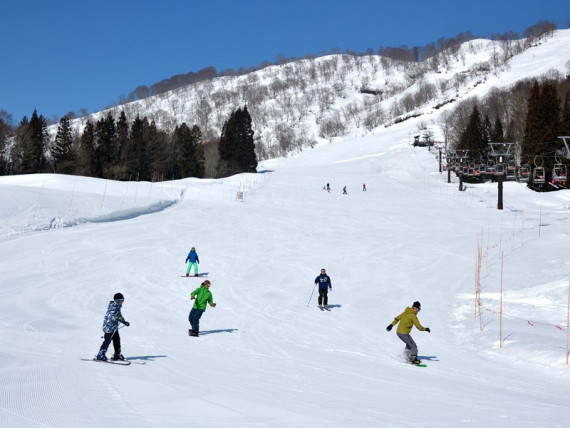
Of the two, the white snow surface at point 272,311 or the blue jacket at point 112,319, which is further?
the blue jacket at point 112,319

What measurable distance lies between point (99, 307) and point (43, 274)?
5.92 meters

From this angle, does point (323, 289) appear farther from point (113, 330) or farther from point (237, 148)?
point (237, 148)

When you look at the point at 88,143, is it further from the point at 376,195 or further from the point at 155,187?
the point at 376,195

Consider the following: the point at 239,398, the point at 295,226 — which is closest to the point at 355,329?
the point at 239,398

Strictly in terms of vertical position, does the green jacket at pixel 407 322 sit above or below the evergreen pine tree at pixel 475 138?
below

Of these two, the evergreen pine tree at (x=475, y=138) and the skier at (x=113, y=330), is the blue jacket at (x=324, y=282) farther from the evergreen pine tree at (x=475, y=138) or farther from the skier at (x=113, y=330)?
the evergreen pine tree at (x=475, y=138)

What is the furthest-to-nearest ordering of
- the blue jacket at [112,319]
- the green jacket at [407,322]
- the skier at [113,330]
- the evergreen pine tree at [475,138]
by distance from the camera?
the evergreen pine tree at [475,138], the green jacket at [407,322], the blue jacket at [112,319], the skier at [113,330]

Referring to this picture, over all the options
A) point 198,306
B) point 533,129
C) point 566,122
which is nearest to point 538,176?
point 566,122

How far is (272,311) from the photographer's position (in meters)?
17.4

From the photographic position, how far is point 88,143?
238 feet

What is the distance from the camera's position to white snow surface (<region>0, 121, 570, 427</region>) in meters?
7.44

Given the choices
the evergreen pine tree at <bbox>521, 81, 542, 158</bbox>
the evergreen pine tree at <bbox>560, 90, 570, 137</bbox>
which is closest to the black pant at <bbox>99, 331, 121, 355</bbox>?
the evergreen pine tree at <bbox>560, 90, 570, 137</bbox>

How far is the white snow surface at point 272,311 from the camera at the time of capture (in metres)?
7.44

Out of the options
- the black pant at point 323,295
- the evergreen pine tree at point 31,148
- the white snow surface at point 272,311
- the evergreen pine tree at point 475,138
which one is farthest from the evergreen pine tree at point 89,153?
the black pant at point 323,295
